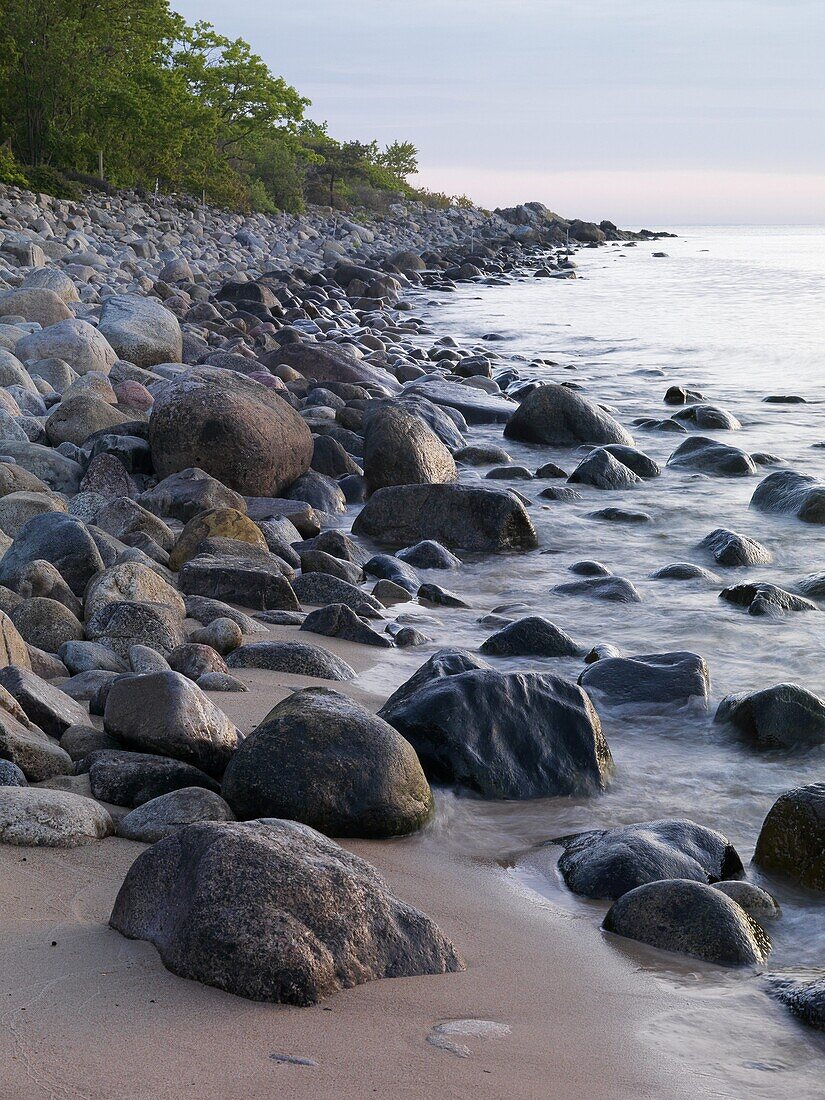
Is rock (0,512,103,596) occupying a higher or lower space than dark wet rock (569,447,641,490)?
lower

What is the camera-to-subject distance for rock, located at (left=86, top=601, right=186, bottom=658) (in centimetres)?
429

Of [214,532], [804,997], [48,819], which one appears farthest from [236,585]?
[804,997]

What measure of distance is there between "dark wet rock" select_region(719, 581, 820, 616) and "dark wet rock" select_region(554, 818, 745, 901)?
2.72 meters

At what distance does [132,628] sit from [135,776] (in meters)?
1.41

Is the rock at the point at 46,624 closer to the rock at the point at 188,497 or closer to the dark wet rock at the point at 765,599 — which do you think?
the rock at the point at 188,497

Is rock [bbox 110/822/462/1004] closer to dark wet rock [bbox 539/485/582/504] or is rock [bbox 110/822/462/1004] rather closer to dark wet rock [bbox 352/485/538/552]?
dark wet rock [bbox 352/485/538/552]

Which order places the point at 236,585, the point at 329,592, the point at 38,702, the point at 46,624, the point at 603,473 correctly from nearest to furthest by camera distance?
the point at 38,702, the point at 46,624, the point at 236,585, the point at 329,592, the point at 603,473

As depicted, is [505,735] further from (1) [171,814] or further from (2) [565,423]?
(2) [565,423]

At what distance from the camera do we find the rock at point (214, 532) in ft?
19.0

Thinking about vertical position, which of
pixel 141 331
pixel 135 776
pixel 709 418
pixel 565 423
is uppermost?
pixel 141 331

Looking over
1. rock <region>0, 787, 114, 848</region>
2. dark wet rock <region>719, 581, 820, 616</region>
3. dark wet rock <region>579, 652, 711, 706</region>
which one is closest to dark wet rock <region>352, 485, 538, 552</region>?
dark wet rock <region>719, 581, 820, 616</region>

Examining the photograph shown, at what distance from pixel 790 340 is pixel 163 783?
1897 cm

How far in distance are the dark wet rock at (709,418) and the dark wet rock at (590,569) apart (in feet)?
18.0

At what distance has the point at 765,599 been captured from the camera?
225 inches
